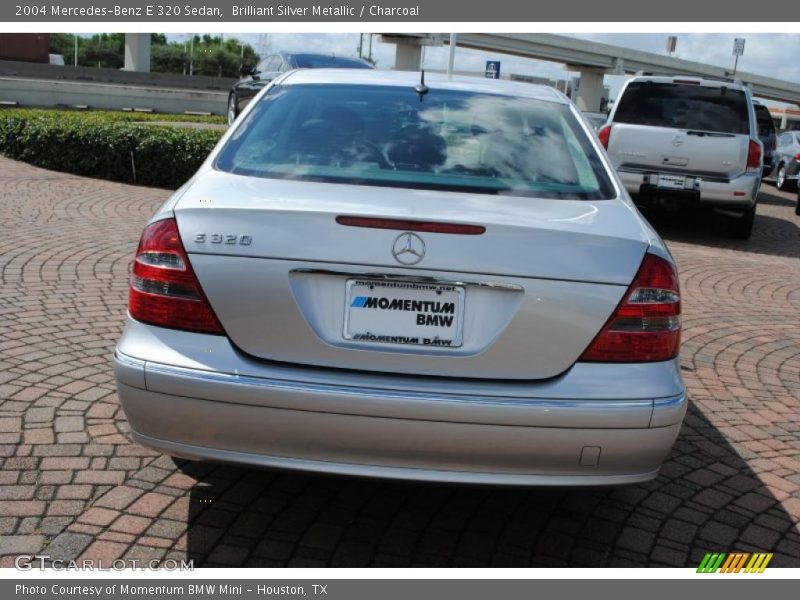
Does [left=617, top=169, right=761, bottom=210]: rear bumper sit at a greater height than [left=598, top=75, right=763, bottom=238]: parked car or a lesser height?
lesser

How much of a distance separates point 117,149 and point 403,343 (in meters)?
11.3

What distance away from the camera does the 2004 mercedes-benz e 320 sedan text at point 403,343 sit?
9.75 ft

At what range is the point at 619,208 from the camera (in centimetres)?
344

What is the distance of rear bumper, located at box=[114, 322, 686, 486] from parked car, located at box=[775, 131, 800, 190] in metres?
20.2

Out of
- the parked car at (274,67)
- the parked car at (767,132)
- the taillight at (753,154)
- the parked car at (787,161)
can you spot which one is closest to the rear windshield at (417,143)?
the taillight at (753,154)

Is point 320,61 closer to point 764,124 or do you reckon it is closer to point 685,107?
point 685,107

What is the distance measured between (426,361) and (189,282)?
830 mm

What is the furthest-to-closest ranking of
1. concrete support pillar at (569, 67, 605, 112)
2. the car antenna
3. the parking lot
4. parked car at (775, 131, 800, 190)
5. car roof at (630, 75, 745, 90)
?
concrete support pillar at (569, 67, 605, 112) < parked car at (775, 131, 800, 190) < car roof at (630, 75, 745, 90) < the car antenna < the parking lot

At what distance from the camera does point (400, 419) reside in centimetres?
295

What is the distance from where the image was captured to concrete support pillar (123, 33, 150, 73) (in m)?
52.7

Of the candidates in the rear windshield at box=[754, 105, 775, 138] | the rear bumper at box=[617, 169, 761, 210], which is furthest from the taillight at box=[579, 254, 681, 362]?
the rear windshield at box=[754, 105, 775, 138]

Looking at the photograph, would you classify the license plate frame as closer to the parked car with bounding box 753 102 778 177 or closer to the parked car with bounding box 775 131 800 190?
the parked car with bounding box 775 131 800 190

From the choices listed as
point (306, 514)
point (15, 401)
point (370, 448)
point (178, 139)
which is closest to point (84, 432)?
point (15, 401)

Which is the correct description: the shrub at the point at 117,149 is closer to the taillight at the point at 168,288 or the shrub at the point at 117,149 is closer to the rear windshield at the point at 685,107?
the rear windshield at the point at 685,107
